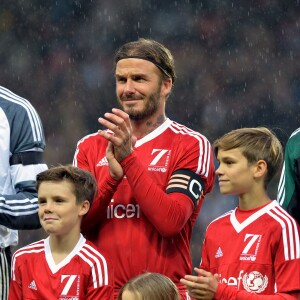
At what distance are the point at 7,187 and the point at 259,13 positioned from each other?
244 inches

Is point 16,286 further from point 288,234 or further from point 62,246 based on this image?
point 288,234

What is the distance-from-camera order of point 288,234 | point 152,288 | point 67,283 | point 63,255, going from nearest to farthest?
point 152,288, point 288,234, point 67,283, point 63,255

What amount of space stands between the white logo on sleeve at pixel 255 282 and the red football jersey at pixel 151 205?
43cm

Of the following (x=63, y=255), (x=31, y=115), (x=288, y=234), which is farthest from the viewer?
(x=31, y=115)

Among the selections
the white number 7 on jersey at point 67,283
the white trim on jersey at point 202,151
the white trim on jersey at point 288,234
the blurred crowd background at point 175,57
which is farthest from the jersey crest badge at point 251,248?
the blurred crowd background at point 175,57

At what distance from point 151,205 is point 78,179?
0.40 metres

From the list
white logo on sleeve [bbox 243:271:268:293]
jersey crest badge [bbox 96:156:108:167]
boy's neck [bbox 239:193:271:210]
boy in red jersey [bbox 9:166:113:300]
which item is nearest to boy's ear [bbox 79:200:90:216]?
boy in red jersey [bbox 9:166:113:300]

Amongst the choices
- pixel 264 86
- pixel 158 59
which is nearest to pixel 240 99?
pixel 264 86

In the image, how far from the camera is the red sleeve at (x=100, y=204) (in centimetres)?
470

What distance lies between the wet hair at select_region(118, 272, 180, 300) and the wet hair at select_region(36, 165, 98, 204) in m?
0.64

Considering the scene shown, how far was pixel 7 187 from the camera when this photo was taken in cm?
494

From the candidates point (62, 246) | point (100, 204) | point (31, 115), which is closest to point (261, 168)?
point (100, 204)

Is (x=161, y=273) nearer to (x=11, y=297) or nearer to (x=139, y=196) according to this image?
(x=139, y=196)

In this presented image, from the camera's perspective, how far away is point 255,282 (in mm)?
4461
